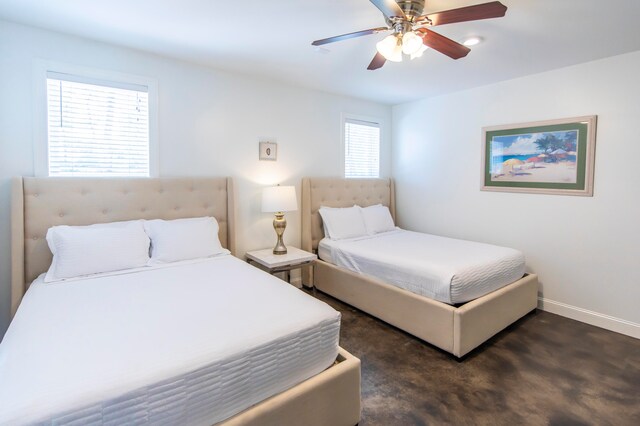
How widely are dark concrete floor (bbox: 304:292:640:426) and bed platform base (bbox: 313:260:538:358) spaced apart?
0.12m

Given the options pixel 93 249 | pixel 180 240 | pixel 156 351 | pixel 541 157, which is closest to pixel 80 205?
pixel 93 249

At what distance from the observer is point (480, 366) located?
2.36 metres

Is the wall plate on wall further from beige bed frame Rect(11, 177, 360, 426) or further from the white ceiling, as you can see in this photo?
the white ceiling

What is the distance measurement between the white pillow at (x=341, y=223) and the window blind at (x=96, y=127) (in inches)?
75.9

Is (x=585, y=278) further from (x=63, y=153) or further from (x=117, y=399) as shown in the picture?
(x=63, y=153)

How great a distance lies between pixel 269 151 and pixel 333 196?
1.00 m

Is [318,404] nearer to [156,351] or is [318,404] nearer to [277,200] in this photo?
[156,351]

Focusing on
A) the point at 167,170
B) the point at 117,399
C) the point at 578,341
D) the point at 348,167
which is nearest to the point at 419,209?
the point at 348,167

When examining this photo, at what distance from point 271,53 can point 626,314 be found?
150 inches

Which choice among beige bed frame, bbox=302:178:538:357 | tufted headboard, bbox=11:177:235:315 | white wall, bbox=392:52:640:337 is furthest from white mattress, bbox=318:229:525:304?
tufted headboard, bbox=11:177:235:315

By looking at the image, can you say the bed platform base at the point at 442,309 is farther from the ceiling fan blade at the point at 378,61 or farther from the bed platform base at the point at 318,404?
the ceiling fan blade at the point at 378,61

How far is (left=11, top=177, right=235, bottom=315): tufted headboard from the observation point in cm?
227

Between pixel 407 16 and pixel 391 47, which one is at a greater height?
pixel 407 16

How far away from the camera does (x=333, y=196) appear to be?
411 centimetres
